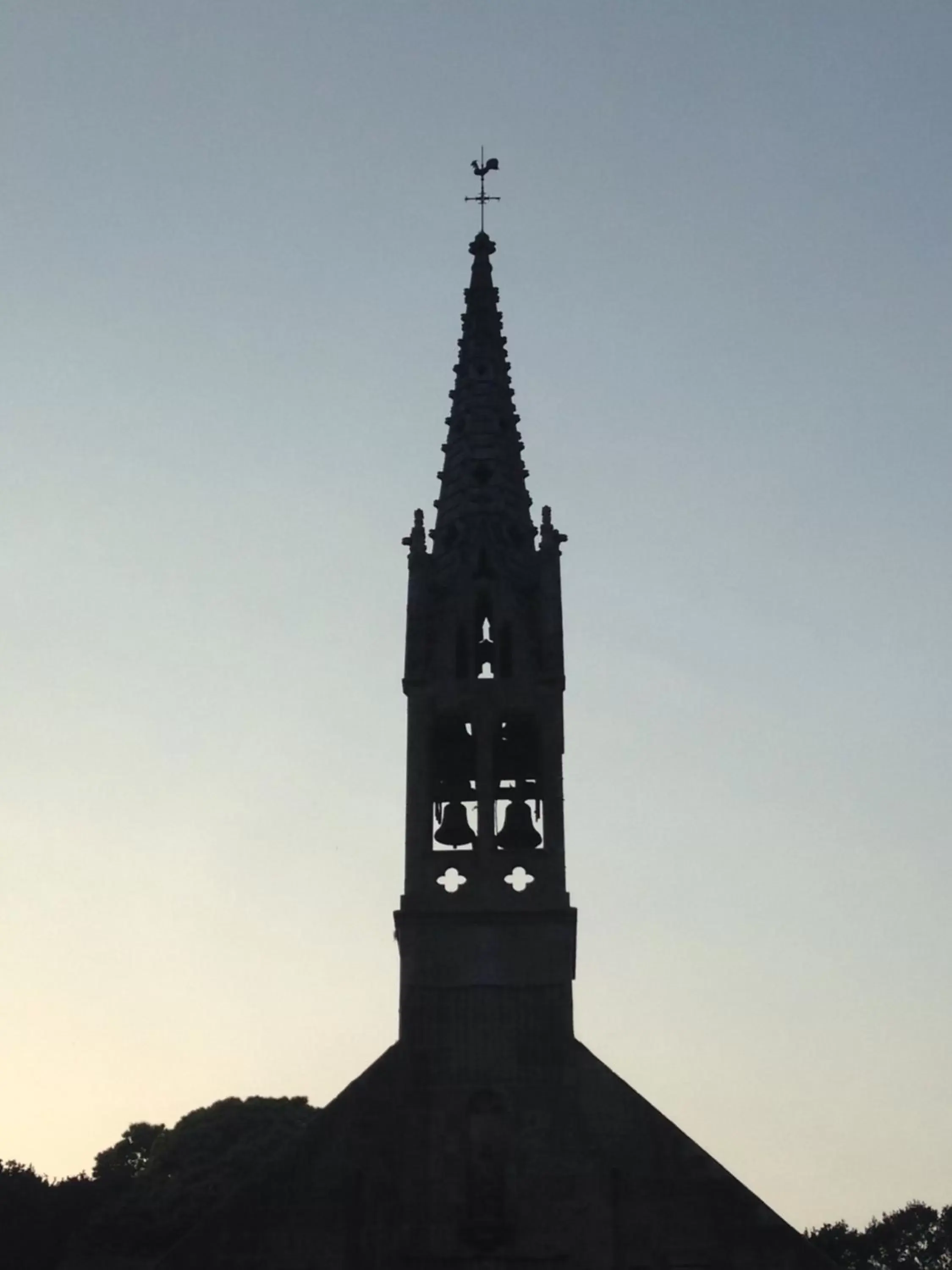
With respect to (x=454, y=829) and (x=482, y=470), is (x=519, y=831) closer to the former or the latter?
(x=454, y=829)

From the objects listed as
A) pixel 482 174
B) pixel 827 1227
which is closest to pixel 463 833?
pixel 482 174

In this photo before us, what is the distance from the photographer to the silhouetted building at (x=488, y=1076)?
26234mm

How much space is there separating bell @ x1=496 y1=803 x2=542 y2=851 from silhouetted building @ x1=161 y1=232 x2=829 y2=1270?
0.11 feet

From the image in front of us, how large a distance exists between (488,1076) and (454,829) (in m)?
4.37

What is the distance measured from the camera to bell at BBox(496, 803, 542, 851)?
3042 cm

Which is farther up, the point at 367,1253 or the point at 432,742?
the point at 432,742

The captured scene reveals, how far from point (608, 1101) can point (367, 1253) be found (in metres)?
4.24

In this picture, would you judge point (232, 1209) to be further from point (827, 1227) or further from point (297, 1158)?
point (827, 1227)

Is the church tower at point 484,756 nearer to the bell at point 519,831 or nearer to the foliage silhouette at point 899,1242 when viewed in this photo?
the bell at point 519,831

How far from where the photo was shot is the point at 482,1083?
2777cm

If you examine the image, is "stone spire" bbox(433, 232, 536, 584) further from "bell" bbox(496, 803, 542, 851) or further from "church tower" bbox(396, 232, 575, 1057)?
"bell" bbox(496, 803, 542, 851)

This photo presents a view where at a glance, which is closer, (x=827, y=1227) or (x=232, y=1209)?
(x=232, y=1209)

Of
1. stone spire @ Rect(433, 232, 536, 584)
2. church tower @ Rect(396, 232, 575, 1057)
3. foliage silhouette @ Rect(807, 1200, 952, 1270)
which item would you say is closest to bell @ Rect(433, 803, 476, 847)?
church tower @ Rect(396, 232, 575, 1057)

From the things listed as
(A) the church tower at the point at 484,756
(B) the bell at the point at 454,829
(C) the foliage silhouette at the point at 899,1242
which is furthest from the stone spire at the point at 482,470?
(C) the foliage silhouette at the point at 899,1242
